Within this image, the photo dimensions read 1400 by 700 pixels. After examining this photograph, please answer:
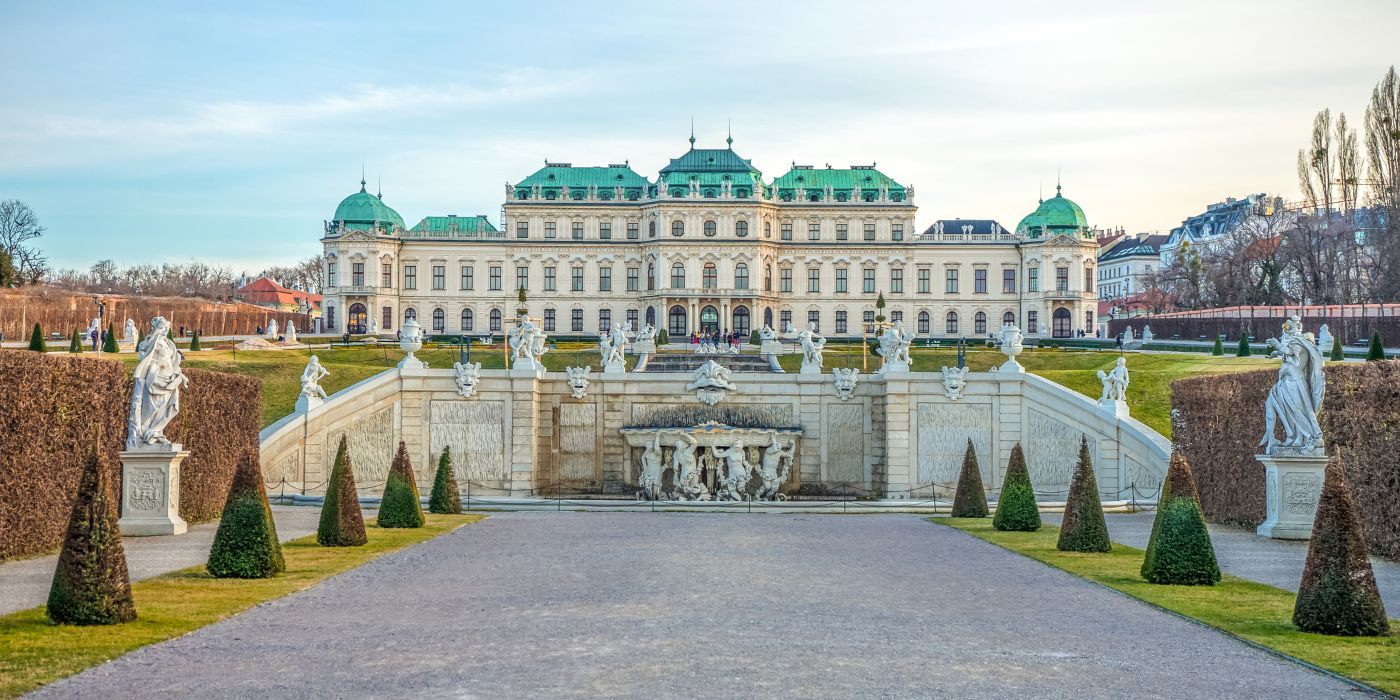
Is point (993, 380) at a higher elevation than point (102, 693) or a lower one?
higher

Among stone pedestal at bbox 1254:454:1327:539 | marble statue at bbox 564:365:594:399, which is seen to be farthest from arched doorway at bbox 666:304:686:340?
stone pedestal at bbox 1254:454:1327:539

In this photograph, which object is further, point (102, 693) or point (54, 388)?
point (54, 388)

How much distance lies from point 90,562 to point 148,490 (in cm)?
853

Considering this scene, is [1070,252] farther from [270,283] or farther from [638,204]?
[270,283]

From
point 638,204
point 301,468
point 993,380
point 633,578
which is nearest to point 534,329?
point 301,468

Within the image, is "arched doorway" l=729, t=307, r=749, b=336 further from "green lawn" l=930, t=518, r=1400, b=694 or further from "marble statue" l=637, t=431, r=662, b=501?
"green lawn" l=930, t=518, r=1400, b=694

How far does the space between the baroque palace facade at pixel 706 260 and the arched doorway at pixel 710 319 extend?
9 centimetres

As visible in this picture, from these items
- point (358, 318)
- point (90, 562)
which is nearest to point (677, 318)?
point (358, 318)

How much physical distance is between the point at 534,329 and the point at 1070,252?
61.4 metres

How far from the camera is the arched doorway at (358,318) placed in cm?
8881

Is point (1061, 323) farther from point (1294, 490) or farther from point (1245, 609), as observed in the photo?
point (1245, 609)

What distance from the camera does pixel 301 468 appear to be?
32031 mm

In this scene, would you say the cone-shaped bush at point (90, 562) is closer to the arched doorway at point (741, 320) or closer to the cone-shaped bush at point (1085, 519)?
the cone-shaped bush at point (1085, 519)

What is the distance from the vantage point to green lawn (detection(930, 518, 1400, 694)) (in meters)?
10.8
